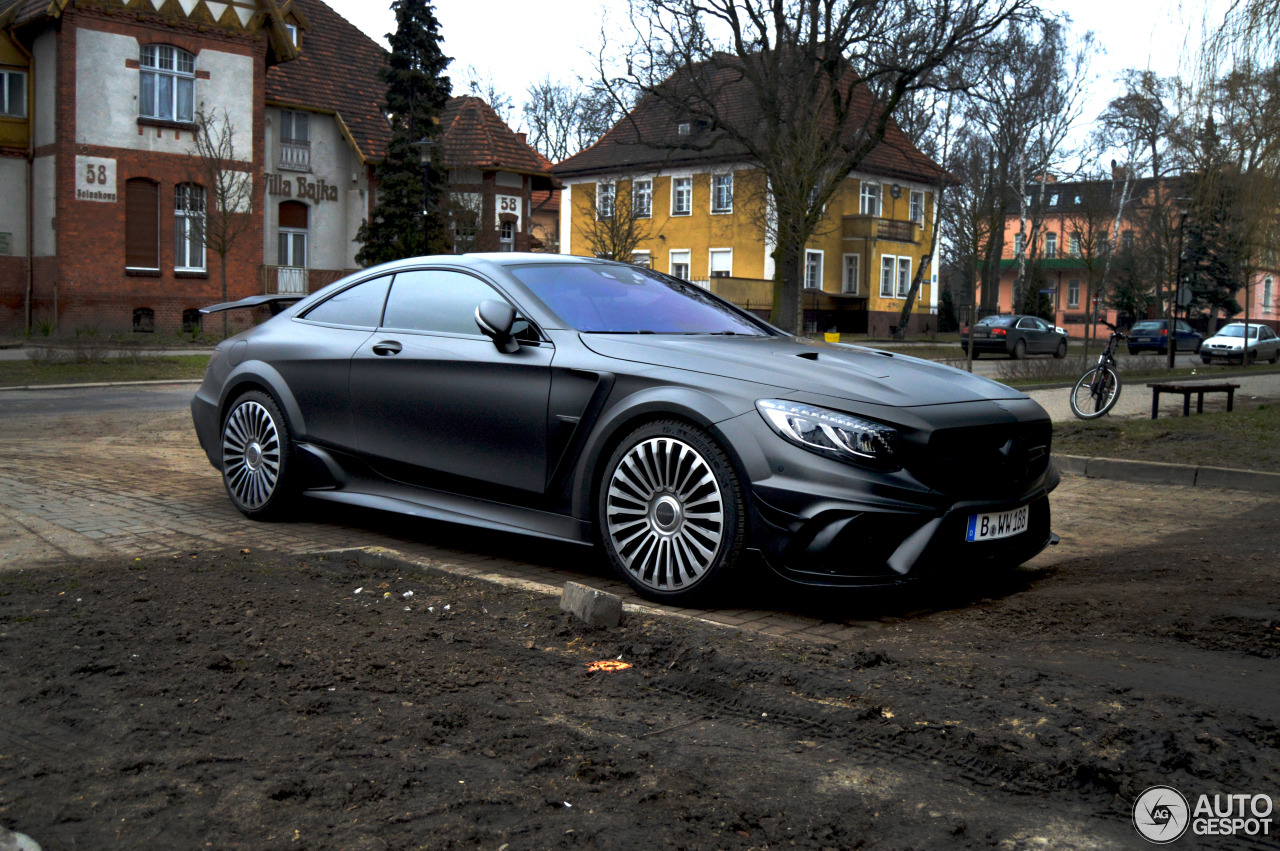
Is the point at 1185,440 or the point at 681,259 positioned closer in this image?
the point at 1185,440

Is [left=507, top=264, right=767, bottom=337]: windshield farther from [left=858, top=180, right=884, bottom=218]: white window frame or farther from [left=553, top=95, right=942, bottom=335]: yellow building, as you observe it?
[left=858, top=180, right=884, bottom=218]: white window frame

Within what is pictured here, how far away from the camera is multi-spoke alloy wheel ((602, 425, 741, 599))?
467cm

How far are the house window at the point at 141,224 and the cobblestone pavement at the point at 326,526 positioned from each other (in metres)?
25.5

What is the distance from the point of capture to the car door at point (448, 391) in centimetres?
541

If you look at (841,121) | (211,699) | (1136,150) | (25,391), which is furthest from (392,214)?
(1136,150)

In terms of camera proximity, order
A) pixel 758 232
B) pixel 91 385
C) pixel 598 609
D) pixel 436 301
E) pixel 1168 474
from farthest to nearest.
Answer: pixel 758 232
pixel 91 385
pixel 1168 474
pixel 436 301
pixel 598 609

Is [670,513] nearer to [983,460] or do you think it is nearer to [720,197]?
[983,460]

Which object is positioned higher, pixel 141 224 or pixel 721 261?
pixel 721 261

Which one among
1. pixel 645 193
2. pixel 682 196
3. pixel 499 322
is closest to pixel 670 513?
pixel 499 322

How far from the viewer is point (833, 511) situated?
4449mm

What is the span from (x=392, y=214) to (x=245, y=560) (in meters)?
33.5

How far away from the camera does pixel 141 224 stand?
33281mm

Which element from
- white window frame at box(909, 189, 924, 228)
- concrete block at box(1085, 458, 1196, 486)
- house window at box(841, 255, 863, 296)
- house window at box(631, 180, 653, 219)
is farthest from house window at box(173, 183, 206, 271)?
white window frame at box(909, 189, 924, 228)

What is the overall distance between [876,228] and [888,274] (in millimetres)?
2913
